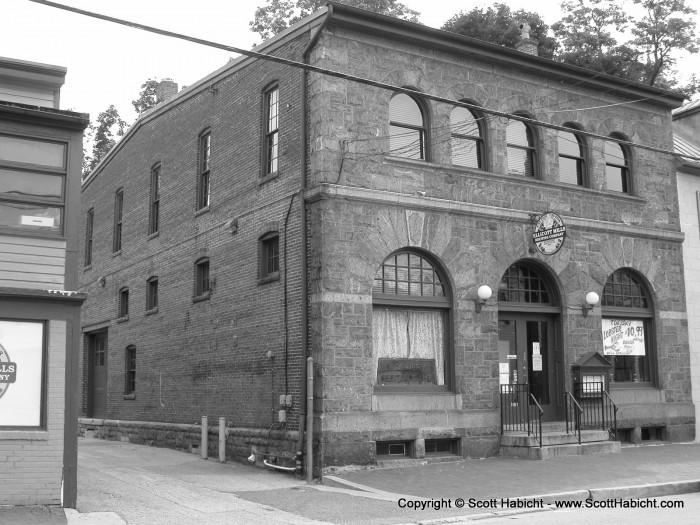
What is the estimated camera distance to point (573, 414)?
59.6 feet

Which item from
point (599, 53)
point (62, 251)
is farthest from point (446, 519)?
point (599, 53)

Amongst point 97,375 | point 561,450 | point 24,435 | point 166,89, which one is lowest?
point 561,450

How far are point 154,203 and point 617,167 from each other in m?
12.1

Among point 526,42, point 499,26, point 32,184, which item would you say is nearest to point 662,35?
point 499,26

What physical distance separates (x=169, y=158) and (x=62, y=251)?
1137cm

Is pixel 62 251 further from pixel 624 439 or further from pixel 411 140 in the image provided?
pixel 624 439

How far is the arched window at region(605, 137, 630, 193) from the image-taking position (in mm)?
20219

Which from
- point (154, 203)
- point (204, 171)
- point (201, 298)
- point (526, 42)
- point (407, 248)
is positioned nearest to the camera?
point (407, 248)

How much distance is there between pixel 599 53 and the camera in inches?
1385

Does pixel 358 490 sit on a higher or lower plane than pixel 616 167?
lower

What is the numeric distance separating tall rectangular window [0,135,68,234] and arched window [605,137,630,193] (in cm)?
1268

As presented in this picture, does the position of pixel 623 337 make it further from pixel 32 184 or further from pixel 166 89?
pixel 166 89

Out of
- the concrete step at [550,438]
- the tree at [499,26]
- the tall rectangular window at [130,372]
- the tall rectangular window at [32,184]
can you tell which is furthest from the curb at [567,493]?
the tree at [499,26]

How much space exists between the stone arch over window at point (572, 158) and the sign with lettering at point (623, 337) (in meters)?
3.25
